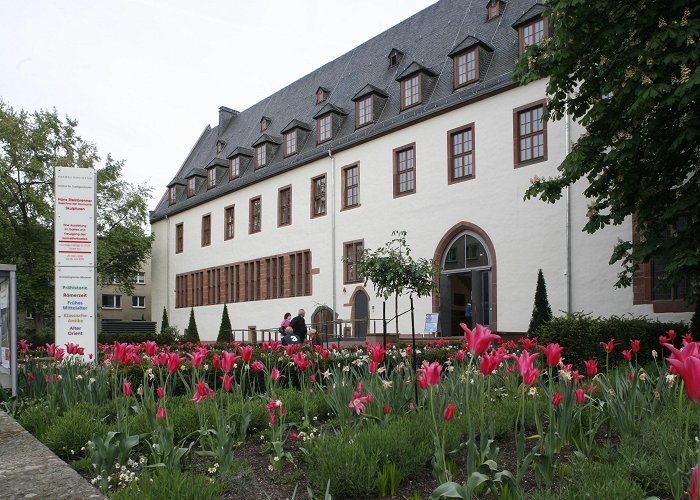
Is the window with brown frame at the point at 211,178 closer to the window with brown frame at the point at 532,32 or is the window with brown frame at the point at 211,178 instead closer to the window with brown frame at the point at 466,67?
the window with brown frame at the point at 466,67

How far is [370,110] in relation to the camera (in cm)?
2684

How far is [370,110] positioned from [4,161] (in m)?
21.6

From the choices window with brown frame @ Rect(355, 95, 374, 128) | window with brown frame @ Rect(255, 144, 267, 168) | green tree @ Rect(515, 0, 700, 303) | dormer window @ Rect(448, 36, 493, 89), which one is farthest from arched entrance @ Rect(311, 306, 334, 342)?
green tree @ Rect(515, 0, 700, 303)

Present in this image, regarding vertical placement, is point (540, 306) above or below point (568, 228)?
below

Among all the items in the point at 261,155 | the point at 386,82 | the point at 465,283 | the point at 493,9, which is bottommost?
the point at 465,283

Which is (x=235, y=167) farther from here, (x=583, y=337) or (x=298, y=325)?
(x=583, y=337)

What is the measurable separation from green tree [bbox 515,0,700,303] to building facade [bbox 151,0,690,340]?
6.37 meters

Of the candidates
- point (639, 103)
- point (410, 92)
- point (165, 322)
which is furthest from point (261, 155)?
point (639, 103)

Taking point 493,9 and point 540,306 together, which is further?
point 493,9

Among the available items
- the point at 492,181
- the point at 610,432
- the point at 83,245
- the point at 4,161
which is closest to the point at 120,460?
the point at 610,432

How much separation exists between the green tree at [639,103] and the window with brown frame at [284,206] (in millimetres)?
19733

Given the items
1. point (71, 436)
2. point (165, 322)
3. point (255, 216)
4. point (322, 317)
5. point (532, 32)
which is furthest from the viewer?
point (165, 322)

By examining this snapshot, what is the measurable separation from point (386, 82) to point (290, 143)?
248 inches

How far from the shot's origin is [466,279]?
22.9m
